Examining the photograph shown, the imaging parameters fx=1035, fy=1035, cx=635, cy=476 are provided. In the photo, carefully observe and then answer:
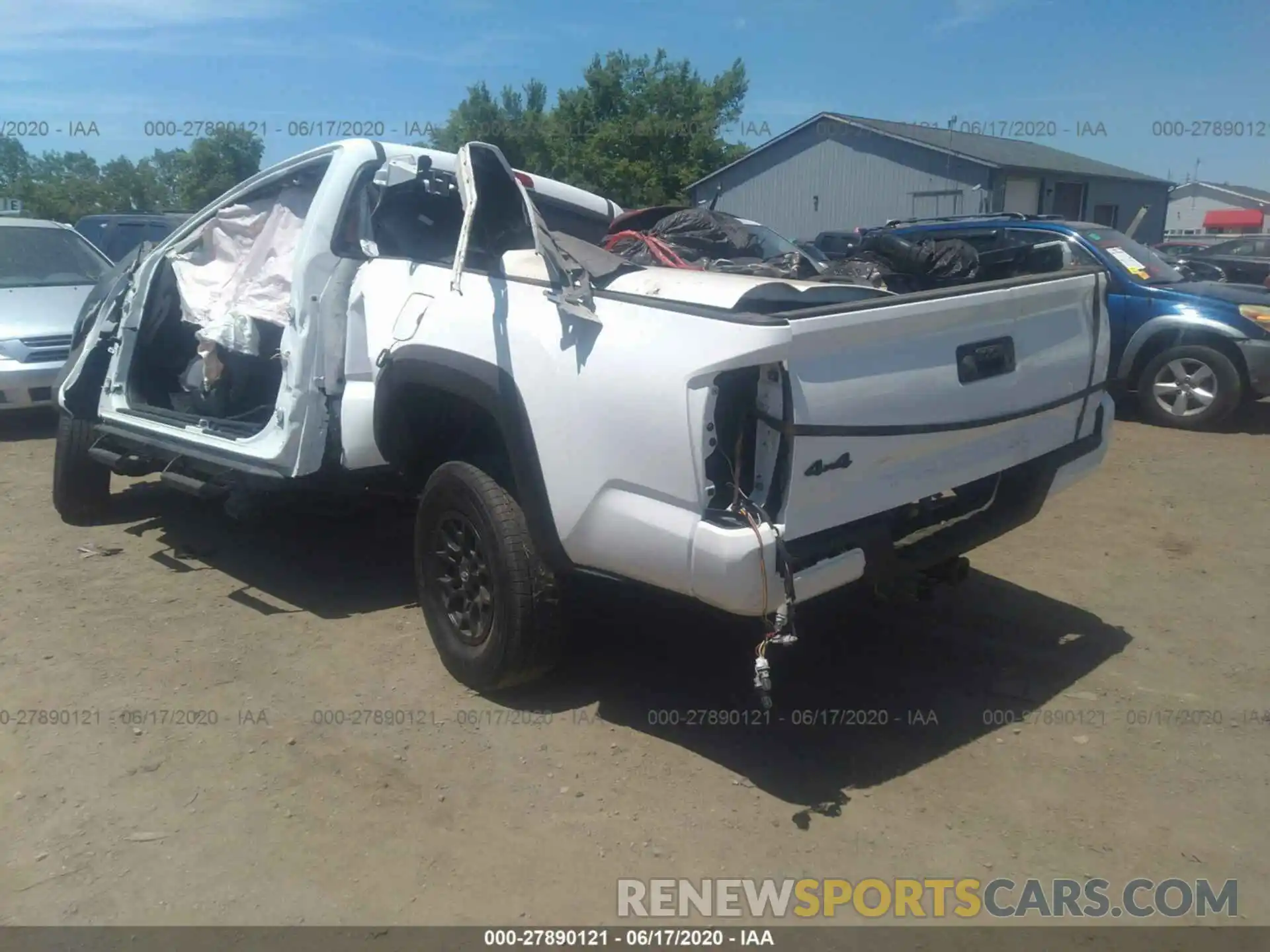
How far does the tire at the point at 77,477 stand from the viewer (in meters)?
5.94

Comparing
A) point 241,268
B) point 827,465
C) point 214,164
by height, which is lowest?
point 827,465

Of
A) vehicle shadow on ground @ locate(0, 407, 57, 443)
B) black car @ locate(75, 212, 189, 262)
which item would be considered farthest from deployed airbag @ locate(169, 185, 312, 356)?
black car @ locate(75, 212, 189, 262)

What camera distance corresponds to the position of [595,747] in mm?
3633

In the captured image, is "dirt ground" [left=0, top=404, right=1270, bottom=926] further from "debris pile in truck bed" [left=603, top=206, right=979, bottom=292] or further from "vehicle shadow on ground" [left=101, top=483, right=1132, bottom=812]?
"debris pile in truck bed" [left=603, top=206, right=979, bottom=292]

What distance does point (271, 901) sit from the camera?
9.34 feet

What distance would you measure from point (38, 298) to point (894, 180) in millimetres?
24211

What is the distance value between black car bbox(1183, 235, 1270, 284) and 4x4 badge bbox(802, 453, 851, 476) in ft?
38.4

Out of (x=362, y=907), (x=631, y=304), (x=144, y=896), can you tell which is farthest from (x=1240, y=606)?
(x=144, y=896)

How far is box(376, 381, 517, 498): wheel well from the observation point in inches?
152

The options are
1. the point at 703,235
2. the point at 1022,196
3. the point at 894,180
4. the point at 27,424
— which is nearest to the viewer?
the point at 703,235

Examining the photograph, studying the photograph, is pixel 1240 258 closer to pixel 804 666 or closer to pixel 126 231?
pixel 804 666

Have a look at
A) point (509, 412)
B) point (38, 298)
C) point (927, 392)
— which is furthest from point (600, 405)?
point (38, 298)

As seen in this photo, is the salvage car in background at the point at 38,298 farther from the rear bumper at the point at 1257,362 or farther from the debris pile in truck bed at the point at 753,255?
the rear bumper at the point at 1257,362

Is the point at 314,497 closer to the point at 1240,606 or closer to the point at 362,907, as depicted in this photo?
the point at 362,907
